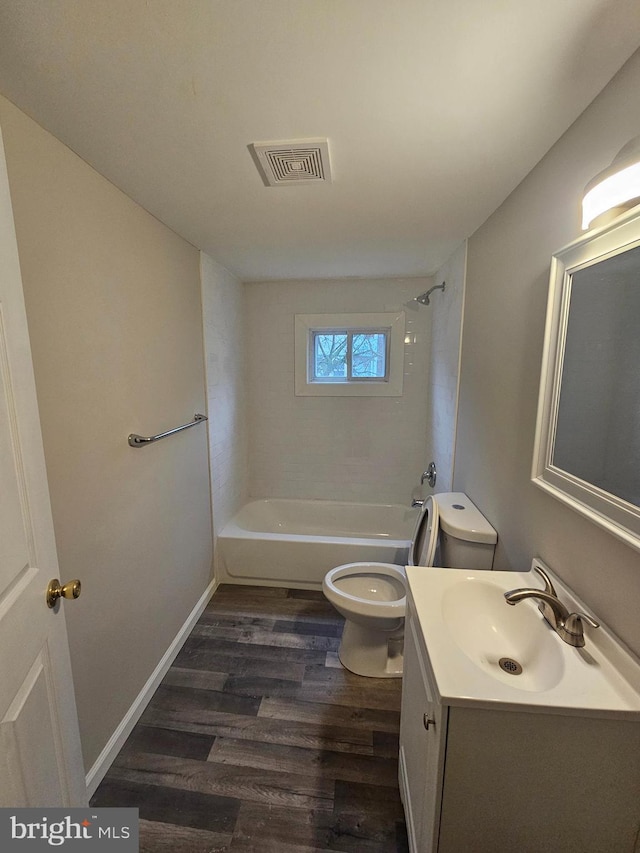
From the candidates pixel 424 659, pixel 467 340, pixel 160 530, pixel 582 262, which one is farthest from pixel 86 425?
A: pixel 467 340

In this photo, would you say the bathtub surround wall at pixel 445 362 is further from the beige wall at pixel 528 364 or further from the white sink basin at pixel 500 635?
the white sink basin at pixel 500 635

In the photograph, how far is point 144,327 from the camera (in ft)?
5.03

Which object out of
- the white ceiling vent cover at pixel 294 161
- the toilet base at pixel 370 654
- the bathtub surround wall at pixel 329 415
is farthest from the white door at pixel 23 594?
the bathtub surround wall at pixel 329 415

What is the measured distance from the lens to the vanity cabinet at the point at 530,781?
0.70 metres

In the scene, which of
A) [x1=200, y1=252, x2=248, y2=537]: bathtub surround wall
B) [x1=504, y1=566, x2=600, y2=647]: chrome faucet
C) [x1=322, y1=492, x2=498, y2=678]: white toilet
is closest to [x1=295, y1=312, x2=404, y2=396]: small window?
[x1=200, y1=252, x2=248, y2=537]: bathtub surround wall

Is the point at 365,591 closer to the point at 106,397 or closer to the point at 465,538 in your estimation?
the point at 465,538

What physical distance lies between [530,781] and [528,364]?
1138 mm

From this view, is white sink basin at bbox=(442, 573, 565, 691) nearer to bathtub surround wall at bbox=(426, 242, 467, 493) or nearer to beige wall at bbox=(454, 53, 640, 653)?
beige wall at bbox=(454, 53, 640, 653)

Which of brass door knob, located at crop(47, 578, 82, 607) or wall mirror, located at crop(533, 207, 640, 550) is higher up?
wall mirror, located at crop(533, 207, 640, 550)

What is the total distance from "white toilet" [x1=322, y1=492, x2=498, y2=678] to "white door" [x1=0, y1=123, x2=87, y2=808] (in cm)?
117

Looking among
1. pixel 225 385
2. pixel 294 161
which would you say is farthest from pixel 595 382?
pixel 225 385

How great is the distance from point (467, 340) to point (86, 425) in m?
1.83

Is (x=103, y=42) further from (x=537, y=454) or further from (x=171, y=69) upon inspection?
(x=537, y=454)

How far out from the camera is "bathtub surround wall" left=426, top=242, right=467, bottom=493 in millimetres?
2066
